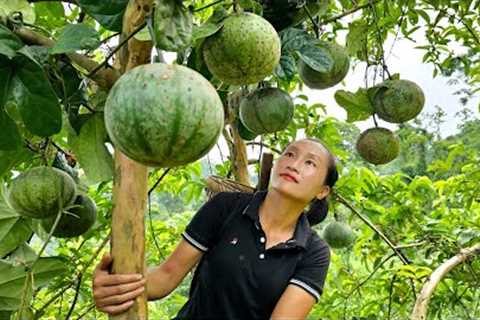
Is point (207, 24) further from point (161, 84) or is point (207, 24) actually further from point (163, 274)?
Answer: point (163, 274)

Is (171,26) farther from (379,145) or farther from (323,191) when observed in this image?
(323,191)

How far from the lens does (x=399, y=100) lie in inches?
78.7

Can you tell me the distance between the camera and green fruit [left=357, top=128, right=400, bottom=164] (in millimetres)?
2201

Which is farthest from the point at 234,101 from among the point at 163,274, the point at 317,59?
the point at 317,59

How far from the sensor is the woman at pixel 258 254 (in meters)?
2.05

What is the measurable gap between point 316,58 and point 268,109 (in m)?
0.37

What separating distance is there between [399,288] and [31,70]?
2191mm

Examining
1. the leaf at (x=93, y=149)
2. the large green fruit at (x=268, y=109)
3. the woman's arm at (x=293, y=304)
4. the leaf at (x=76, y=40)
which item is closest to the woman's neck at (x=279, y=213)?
the woman's arm at (x=293, y=304)

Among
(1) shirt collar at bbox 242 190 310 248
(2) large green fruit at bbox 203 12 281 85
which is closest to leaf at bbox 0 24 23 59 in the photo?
(2) large green fruit at bbox 203 12 281 85

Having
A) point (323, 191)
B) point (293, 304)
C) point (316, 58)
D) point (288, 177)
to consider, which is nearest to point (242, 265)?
point (293, 304)

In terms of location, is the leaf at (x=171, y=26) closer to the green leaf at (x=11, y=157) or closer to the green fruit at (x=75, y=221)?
the green leaf at (x=11, y=157)

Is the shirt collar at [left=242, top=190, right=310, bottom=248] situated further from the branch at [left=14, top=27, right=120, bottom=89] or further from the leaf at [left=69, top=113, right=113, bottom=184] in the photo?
the branch at [left=14, top=27, right=120, bottom=89]

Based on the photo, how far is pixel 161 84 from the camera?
3.06 feet

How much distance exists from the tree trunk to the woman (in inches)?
31.6
